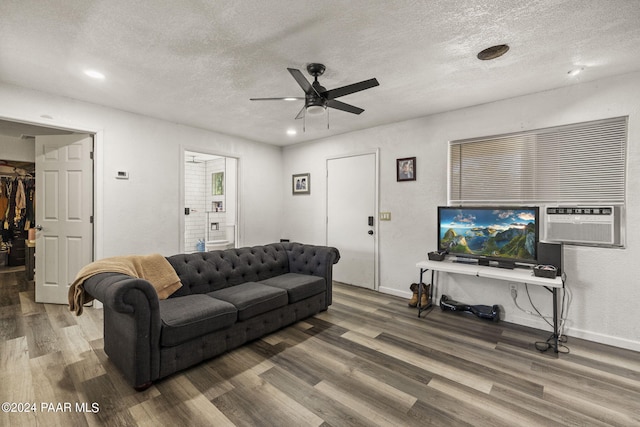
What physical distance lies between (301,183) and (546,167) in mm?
3636

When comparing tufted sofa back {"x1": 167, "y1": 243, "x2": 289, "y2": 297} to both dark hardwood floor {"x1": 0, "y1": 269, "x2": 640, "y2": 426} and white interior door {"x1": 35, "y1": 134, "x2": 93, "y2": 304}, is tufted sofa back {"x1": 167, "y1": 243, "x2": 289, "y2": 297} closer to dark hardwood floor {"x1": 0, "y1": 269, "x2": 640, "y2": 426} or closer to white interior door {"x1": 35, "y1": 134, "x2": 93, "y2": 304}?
dark hardwood floor {"x1": 0, "y1": 269, "x2": 640, "y2": 426}

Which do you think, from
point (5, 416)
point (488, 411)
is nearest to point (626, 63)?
point (488, 411)

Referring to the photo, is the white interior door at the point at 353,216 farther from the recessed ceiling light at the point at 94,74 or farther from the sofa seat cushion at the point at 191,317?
the recessed ceiling light at the point at 94,74

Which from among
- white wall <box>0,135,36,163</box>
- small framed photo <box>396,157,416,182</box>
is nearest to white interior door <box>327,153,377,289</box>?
small framed photo <box>396,157,416,182</box>

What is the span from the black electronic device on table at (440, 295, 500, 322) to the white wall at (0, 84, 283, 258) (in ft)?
12.3

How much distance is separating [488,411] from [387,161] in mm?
3182

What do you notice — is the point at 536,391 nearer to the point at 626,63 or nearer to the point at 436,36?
the point at 436,36

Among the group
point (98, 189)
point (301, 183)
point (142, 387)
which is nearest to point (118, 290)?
point (142, 387)

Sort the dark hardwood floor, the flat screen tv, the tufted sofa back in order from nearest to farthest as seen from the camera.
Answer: the dark hardwood floor
the tufted sofa back
the flat screen tv

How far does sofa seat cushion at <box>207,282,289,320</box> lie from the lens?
266 centimetres

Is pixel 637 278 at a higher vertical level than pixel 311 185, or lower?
lower

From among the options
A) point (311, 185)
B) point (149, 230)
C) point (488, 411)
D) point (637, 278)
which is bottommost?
point (488, 411)

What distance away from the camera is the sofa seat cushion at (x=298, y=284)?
3141mm

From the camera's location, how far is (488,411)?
1.86 m
